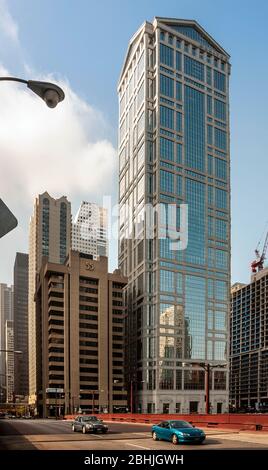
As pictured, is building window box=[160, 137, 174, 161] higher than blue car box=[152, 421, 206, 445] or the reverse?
higher

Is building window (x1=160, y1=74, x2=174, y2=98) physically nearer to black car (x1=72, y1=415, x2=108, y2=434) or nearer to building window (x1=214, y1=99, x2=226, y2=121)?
building window (x1=214, y1=99, x2=226, y2=121)

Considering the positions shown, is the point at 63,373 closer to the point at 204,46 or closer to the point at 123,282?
the point at 123,282

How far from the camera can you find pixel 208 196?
163250 mm

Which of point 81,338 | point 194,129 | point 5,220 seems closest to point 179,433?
point 5,220

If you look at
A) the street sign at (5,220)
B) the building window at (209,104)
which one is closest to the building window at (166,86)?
the building window at (209,104)

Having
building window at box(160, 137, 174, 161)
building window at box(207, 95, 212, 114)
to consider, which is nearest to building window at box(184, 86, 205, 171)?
building window at box(207, 95, 212, 114)

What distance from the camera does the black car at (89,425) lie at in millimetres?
32969

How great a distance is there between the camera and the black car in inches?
1298

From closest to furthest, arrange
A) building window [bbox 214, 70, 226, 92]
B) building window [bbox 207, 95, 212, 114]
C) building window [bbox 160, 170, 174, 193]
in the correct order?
building window [bbox 160, 170, 174, 193], building window [bbox 207, 95, 212, 114], building window [bbox 214, 70, 226, 92]

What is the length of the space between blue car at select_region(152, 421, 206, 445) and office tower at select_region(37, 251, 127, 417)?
408 feet

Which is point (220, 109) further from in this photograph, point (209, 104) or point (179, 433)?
point (179, 433)

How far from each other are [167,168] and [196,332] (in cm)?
5372

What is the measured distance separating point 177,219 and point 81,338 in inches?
1939

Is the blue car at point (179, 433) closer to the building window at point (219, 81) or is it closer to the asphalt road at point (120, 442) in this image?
the asphalt road at point (120, 442)
